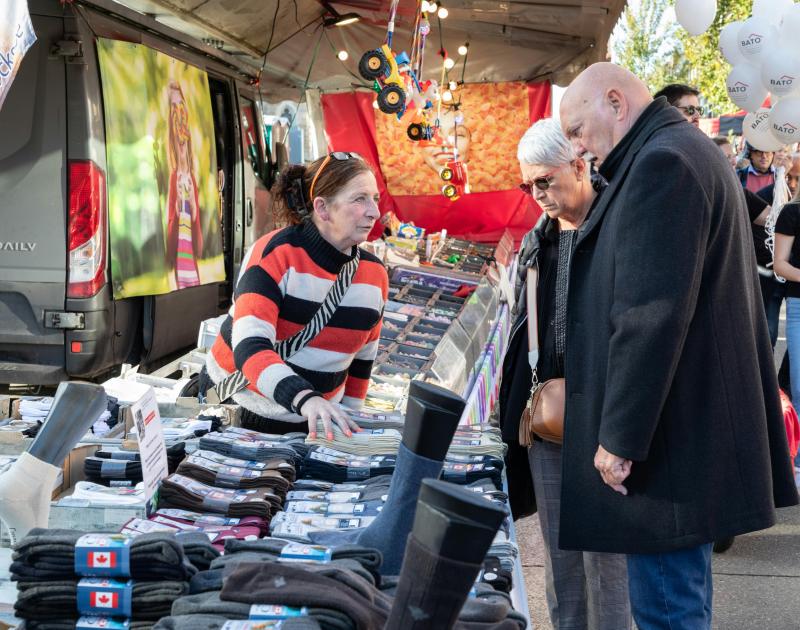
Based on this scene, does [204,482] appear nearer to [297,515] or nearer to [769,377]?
[297,515]

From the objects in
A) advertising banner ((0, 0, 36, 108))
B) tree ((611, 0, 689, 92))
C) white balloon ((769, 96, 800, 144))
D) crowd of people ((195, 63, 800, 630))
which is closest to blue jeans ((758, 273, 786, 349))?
white balloon ((769, 96, 800, 144))

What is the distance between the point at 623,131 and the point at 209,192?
6.01m

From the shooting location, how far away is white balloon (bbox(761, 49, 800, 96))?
644 cm

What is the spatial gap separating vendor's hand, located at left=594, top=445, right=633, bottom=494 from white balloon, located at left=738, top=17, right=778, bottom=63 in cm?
528

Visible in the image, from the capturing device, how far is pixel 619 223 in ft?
7.65

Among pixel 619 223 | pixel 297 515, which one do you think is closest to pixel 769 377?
pixel 619 223

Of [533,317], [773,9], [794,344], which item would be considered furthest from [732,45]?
[533,317]

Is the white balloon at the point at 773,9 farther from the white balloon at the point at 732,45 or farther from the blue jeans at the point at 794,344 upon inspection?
the blue jeans at the point at 794,344

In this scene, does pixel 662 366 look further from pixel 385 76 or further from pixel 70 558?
pixel 385 76

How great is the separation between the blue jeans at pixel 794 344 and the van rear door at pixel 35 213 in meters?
4.44

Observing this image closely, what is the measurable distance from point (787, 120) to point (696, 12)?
3.53 feet

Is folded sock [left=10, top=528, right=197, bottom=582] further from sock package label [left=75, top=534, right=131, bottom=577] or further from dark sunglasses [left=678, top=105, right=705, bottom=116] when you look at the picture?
dark sunglasses [left=678, top=105, right=705, bottom=116]

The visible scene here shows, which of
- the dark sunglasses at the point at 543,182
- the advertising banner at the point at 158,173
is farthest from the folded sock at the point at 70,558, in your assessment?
the advertising banner at the point at 158,173

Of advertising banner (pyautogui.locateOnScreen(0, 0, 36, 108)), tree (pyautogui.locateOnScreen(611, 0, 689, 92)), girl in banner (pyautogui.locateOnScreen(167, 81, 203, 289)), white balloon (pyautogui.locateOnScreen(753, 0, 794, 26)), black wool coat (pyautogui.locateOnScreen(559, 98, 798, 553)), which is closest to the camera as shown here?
black wool coat (pyautogui.locateOnScreen(559, 98, 798, 553))
